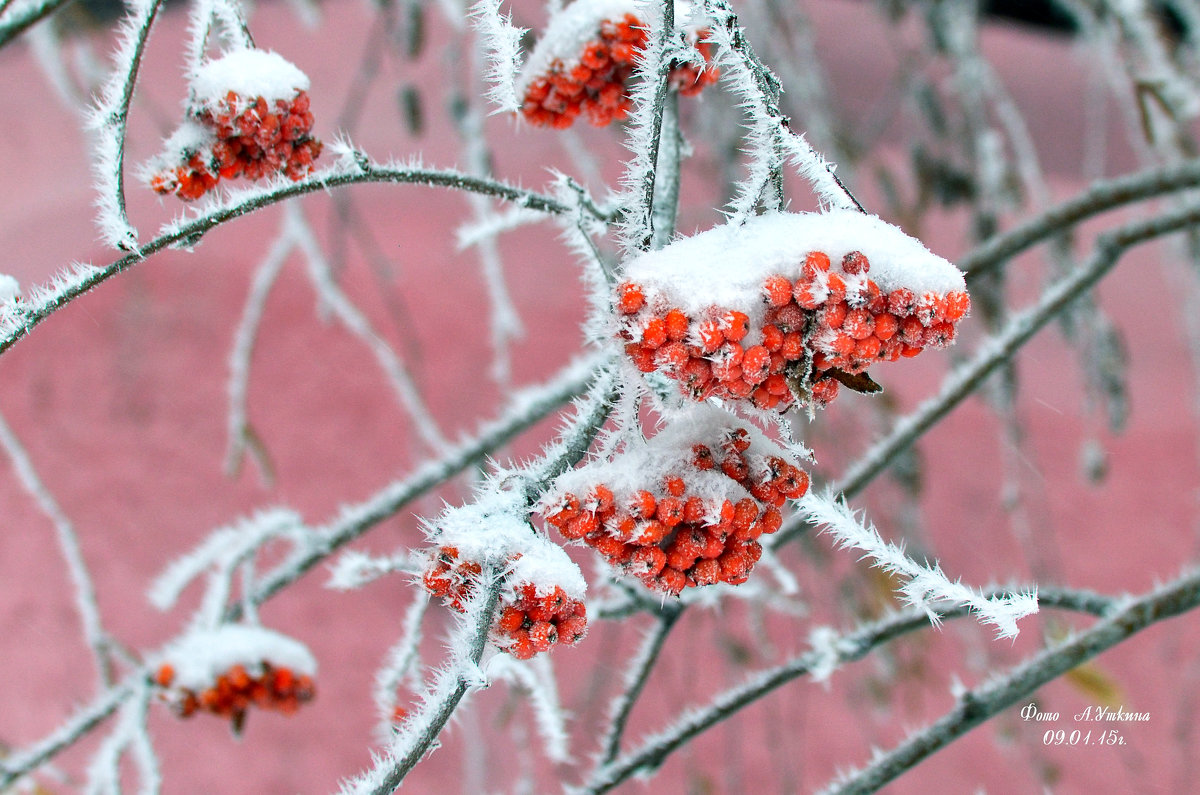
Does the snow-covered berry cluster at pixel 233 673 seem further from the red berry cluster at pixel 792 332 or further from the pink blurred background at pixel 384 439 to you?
the pink blurred background at pixel 384 439

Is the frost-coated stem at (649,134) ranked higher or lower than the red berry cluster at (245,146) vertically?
lower

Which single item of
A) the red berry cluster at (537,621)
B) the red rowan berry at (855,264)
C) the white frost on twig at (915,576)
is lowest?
the white frost on twig at (915,576)

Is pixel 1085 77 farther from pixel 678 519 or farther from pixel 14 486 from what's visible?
pixel 14 486

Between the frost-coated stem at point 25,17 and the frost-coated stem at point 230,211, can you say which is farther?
the frost-coated stem at point 25,17

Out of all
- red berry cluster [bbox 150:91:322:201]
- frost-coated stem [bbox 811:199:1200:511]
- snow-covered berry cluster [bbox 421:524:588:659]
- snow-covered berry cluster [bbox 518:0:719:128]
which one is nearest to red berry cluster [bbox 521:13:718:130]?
snow-covered berry cluster [bbox 518:0:719:128]

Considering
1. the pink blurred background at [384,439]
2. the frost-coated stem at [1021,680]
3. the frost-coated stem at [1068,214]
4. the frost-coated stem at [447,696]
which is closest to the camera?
the frost-coated stem at [447,696]

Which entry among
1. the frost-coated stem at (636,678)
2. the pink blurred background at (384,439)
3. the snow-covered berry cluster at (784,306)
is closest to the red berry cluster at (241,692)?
the frost-coated stem at (636,678)

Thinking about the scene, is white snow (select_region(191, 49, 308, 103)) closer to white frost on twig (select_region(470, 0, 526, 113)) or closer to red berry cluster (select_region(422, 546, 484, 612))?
white frost on twig (select_region(470, 0, 526, 113))
